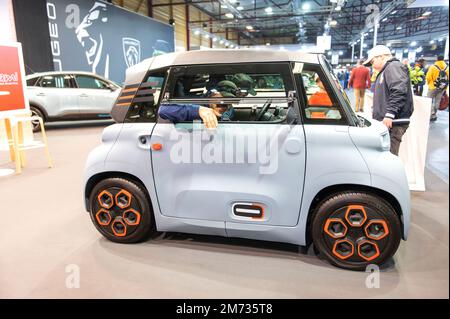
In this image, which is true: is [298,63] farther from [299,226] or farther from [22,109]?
[22,109]

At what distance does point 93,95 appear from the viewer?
29.3 ft

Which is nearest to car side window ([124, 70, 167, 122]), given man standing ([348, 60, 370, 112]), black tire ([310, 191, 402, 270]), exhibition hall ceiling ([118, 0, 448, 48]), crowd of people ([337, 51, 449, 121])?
black tire ([310, 191, 402, 270])

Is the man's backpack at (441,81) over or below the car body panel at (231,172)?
over

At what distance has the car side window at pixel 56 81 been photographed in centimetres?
846

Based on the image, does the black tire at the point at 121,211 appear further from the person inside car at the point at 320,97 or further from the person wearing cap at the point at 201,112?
the person inside car at the point at 320,97

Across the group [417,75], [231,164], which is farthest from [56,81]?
[417,75]

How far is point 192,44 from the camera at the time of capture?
75.9 ft

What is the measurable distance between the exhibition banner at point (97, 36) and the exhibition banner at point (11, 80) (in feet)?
18.4

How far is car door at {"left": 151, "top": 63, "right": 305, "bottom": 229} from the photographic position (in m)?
2.25

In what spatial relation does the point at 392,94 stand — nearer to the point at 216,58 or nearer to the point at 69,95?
the point at 216,58

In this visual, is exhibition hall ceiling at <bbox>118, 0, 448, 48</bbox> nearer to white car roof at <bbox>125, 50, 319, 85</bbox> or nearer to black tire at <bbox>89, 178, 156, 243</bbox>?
white car roof at <bbox>125, 50, 319, 85</bbox>

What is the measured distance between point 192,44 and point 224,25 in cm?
258

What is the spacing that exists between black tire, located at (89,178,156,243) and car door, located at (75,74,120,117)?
6.62 m

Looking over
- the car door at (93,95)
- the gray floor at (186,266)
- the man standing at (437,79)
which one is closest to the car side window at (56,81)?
the car door at (93,95)
